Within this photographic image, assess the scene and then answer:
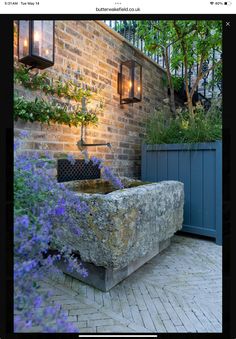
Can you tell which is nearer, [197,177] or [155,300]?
[155,300]

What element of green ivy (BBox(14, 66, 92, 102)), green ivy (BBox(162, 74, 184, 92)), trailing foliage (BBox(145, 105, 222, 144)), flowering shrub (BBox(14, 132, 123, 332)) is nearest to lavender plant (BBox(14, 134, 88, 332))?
flowering shrub (BBox(14, 132, 123, 332))

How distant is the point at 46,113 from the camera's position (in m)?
2.12

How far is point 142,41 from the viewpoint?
3.75 metres

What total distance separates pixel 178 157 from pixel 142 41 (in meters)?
2.04

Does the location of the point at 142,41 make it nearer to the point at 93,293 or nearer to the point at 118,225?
the point at 118,225

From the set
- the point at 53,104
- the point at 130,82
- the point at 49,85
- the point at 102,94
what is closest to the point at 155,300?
the point at 53,104

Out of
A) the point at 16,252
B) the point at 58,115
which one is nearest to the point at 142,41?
the point at 58,115

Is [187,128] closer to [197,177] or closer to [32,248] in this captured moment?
[197,177]

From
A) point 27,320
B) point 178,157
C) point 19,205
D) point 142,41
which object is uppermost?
point 142,41

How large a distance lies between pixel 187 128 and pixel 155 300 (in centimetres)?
209

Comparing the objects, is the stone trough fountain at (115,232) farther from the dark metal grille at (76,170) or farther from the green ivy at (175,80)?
the green ivy at (175,80)

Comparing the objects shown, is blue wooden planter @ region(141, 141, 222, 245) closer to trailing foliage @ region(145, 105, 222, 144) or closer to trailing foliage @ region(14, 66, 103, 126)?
trailing foliage @ region(145, 105, 222, 144)

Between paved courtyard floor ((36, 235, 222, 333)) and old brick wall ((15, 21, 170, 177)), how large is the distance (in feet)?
4.18
